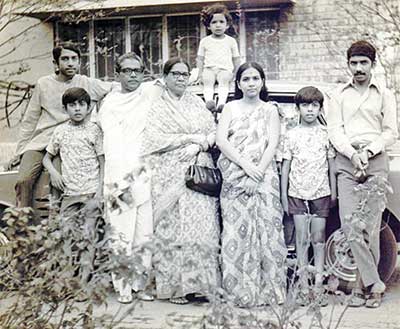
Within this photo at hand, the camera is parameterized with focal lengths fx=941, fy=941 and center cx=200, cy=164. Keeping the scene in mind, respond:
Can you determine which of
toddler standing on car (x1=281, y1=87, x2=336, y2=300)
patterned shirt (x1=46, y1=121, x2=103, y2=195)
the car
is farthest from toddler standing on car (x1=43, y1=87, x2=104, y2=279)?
toddler standing on car (x1=281, y1=87, x2=336, y2=300)

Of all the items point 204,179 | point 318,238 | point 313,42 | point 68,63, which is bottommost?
point 318,238

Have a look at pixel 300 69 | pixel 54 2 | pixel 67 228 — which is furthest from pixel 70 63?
pixel 300 69

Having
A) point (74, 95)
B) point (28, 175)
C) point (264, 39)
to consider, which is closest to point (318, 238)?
point (74, 95)

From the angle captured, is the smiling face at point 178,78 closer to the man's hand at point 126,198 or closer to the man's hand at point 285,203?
the man's hand at point 285,203

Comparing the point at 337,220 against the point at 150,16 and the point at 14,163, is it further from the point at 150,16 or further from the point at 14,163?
the point at 150,16

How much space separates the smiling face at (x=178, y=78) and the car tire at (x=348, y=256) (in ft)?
5.34

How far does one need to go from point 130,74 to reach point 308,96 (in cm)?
138

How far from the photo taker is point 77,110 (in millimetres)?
7289

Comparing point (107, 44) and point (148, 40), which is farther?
point (107, 44)

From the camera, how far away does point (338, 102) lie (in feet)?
23.6

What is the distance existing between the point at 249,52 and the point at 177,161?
7.58 m

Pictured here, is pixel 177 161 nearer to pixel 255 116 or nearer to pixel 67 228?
pixel 255 116

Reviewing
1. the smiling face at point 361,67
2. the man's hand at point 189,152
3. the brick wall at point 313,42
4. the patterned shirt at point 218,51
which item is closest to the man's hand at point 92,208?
the man's hand at point 189,152

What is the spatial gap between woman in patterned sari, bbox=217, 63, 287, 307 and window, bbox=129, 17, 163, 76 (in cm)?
815
